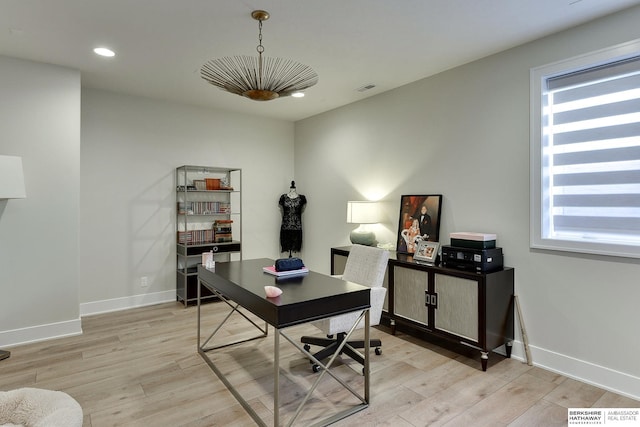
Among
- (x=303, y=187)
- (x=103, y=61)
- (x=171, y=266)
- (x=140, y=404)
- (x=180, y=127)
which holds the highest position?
(x=103, y=61)

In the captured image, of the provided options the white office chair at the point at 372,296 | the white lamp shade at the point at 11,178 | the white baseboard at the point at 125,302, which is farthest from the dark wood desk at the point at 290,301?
the white baseboard at the point at 125,302

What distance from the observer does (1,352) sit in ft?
9.89

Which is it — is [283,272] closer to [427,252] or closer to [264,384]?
[264,384]

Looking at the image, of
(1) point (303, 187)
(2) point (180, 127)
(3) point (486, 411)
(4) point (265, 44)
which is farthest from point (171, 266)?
(3) point (486, 411)

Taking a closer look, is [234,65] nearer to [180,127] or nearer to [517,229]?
[180,127]

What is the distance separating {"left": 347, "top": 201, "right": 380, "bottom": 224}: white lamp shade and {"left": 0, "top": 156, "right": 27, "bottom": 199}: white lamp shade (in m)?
3.18

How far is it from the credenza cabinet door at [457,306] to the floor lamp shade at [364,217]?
1.11m

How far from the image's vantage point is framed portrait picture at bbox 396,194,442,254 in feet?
11.7

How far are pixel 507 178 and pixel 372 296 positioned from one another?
158cm

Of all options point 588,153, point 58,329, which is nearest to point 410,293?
point 588,153

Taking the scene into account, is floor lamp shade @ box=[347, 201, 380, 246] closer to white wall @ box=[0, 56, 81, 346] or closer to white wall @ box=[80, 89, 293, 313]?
white wall @ box=[80, 89, 293, 313]

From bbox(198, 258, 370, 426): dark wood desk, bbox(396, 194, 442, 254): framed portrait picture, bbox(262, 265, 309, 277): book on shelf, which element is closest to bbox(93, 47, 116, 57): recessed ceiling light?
bbox(198, 258, 370, 426): dark wood desk

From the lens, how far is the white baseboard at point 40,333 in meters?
3.24

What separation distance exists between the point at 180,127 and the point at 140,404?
3.51 m
